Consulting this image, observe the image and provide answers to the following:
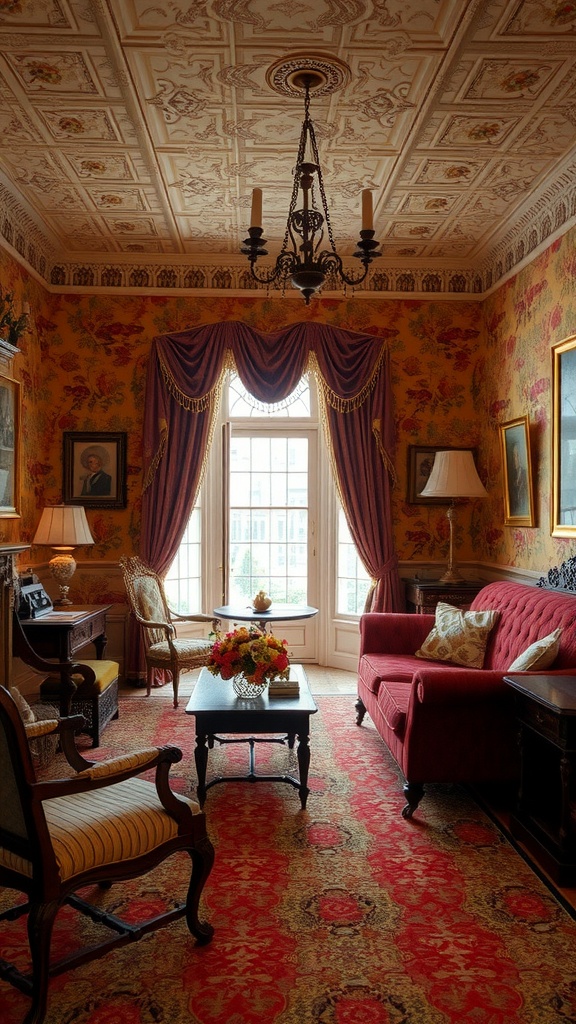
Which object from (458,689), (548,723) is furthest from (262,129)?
(548,723)

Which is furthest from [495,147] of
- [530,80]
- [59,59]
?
[59,59]

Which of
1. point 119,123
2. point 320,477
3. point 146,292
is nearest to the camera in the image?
point 119,123

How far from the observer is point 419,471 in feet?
24.0

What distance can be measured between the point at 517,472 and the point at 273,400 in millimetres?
2330

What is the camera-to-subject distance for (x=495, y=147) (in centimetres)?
490

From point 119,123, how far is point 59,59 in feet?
2.30

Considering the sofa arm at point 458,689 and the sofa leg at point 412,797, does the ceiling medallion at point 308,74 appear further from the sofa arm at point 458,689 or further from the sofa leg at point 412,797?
the sofa leg at point 412,797

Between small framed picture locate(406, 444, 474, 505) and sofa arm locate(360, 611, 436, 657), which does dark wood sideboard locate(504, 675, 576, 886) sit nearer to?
sofa arm locate(360, 611, 436, 657)

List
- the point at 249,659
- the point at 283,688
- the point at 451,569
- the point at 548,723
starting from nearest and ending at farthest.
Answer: the point at 548,723, the point at 249,659, the point at 283,688, the point at 451,569

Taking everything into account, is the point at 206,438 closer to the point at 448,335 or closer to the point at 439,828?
the point at 448,335

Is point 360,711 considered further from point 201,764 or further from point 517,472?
point 517,472

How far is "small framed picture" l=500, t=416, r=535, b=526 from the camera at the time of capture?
5891mm

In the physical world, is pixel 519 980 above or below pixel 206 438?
below

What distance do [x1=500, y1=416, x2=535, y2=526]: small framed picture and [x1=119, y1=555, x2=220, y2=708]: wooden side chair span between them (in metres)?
2.65
